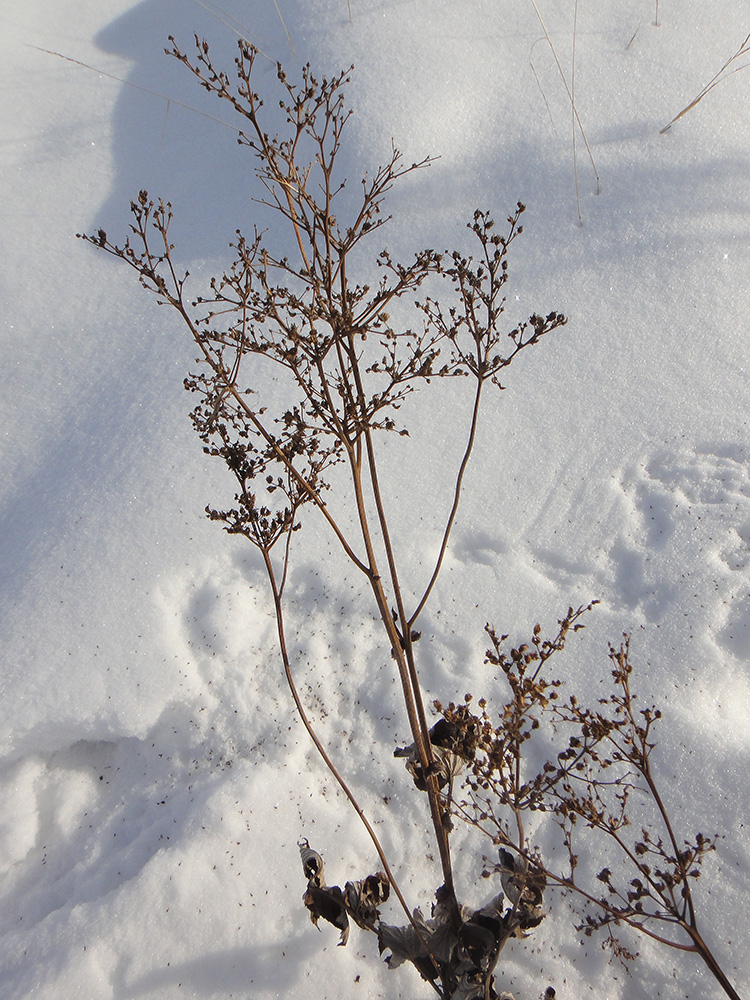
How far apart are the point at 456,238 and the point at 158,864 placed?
208 cm

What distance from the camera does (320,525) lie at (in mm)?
1930

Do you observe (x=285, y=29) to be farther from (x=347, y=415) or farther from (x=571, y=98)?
(x=347, y=415)

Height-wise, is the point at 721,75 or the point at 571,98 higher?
the point at 721,75

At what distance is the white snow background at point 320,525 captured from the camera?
56.4 inches

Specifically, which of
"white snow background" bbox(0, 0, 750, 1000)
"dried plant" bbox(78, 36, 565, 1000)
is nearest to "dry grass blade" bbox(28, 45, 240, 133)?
"white snow background" bbox(0, 0, 750, 1000)

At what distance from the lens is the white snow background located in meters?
1.43

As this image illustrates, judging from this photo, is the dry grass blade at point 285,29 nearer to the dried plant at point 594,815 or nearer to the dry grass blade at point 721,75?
the dry grass blade at point 721,75

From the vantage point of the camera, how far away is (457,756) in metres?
1.16

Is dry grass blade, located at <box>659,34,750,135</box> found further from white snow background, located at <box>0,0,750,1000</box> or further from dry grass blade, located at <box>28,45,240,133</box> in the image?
dry grass blade, located at <box>28,45,240,133</box>

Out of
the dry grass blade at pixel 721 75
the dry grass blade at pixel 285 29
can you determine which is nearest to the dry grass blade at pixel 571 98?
the dry grass blade at pixel 721 75

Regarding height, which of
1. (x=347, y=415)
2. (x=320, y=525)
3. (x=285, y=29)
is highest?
(x=285, y=29)

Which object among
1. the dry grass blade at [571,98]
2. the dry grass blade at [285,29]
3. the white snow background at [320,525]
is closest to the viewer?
the white snow background at [320,525]

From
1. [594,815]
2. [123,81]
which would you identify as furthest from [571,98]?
[594,815]

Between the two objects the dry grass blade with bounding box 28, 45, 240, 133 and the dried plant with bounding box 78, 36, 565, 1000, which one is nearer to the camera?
the dried plant with bounding box 78, 36, 565, 1000
